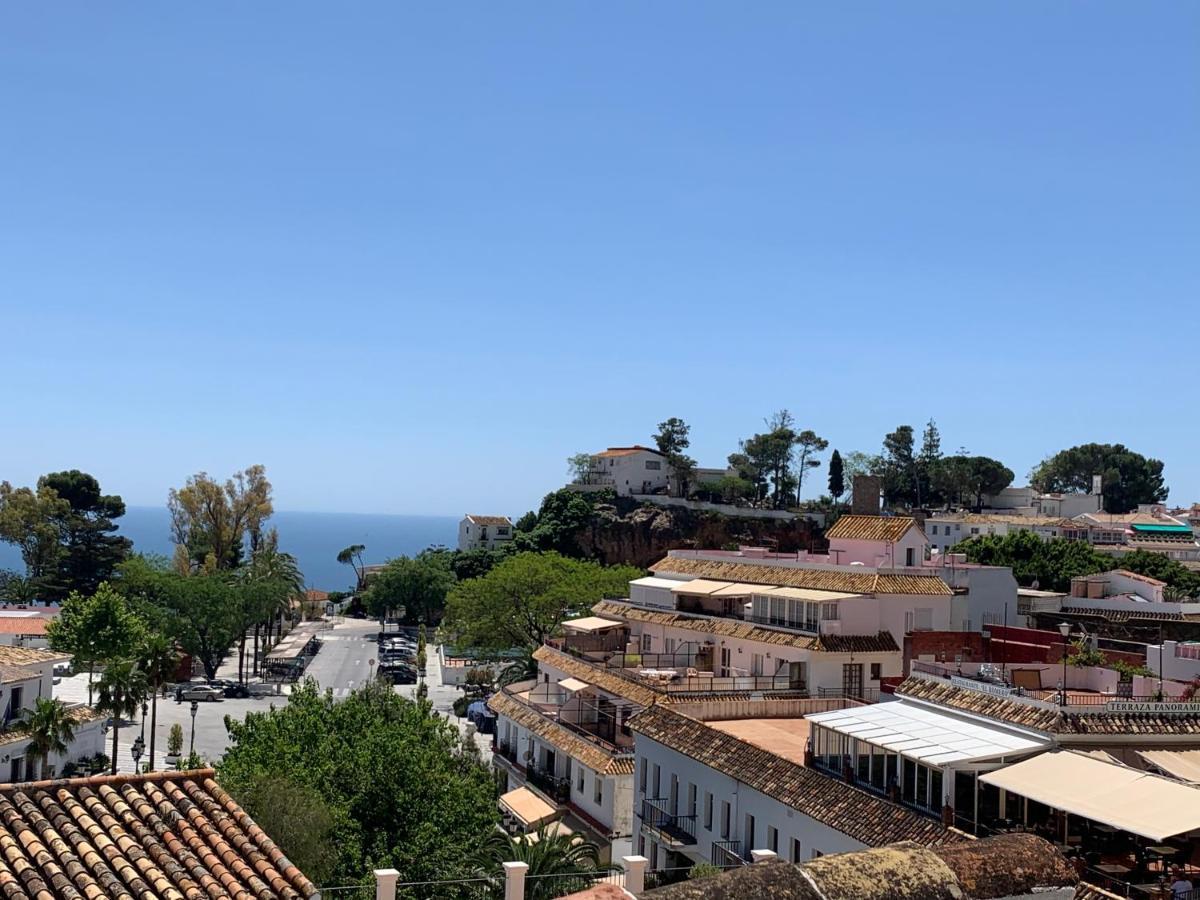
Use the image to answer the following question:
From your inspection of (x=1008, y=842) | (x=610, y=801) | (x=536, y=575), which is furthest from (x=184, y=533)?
(x=1008, y=842)

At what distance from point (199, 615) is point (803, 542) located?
5875cm

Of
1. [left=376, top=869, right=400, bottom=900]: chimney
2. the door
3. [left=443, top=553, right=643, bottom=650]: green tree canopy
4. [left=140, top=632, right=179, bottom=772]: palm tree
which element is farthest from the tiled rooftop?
[left=443, top=553, right=643, bottom=650]: green tree canopy

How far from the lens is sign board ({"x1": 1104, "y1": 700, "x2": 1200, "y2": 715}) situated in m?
20.9

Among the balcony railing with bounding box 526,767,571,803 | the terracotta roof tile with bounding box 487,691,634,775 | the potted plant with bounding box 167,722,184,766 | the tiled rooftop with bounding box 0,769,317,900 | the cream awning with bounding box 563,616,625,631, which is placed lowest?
the potted plant with bounding box 167,722,184,766

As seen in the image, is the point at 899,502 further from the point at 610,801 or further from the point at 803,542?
the point at 610,801

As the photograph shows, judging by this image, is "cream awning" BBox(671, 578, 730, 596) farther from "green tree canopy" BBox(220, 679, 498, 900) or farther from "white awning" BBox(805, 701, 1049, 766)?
"white awning" BBox(805, 701, 1049, 766)

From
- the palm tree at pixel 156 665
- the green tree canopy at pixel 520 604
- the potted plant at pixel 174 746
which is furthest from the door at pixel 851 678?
the green tree canopy at pixel 520 604

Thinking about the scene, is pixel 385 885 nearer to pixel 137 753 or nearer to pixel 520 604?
pixel 137 753

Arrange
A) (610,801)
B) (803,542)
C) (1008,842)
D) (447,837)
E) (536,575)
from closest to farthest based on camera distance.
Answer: (1008,842)
(447,837)
(610,801)
(536,575)
(803,542)

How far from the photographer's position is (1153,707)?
21.2 metres

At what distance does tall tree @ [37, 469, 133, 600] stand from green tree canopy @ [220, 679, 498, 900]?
3128 inches

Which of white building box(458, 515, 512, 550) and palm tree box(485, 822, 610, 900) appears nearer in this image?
palm tree box(485, 822, 610, 900)

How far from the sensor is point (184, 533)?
114375 mm

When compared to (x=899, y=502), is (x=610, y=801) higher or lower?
lower
